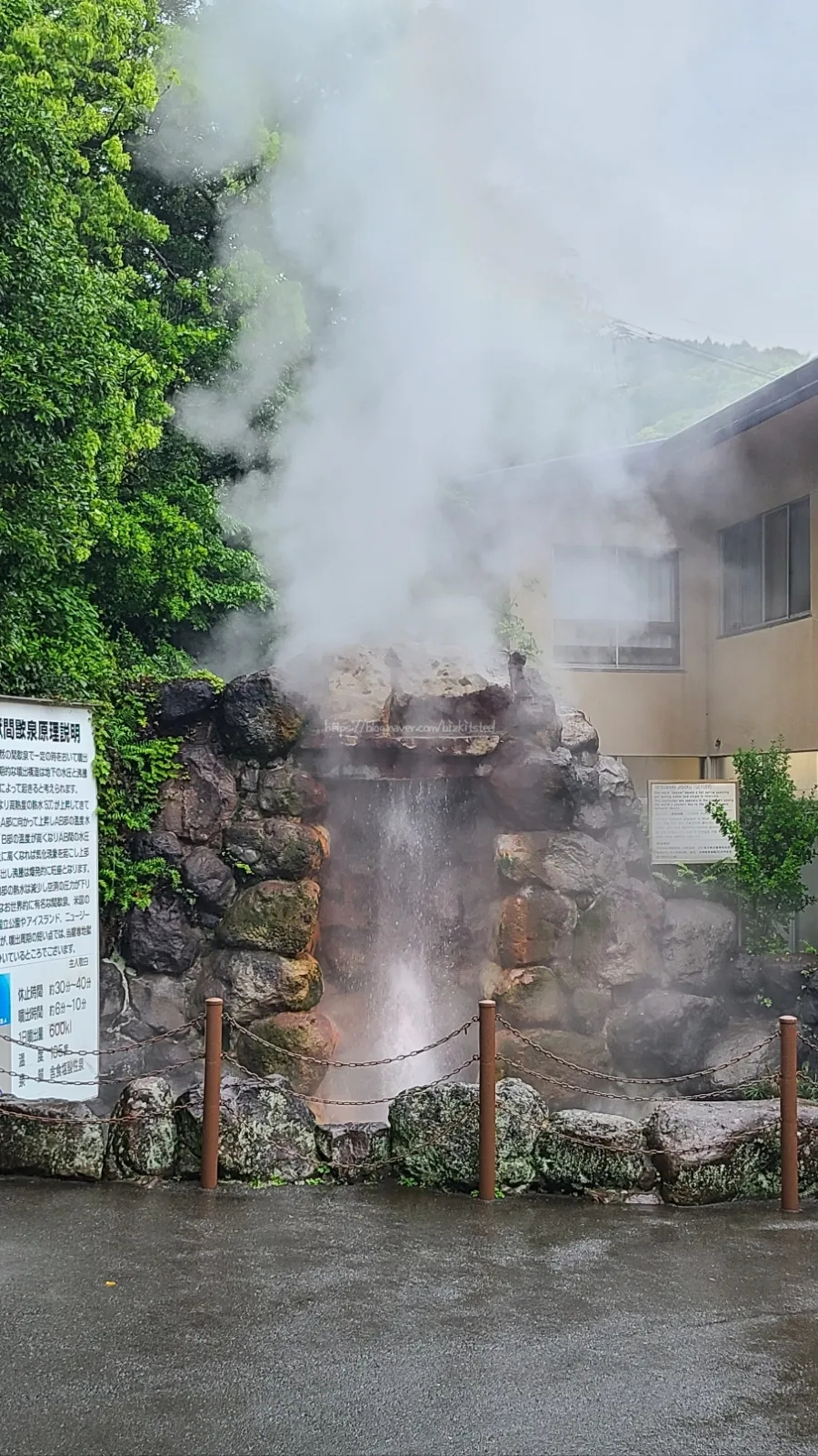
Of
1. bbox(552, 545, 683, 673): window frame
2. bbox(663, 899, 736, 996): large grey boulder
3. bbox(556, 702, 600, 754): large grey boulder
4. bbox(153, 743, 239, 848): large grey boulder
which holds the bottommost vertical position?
bbox(663, 899, 736, 996): large grey boulder

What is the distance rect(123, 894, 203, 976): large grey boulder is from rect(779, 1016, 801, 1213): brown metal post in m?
4.92

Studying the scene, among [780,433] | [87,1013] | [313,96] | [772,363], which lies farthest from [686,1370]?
[772,363]

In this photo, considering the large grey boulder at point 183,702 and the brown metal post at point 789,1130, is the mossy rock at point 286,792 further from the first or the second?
the brown metal post at point 789,1130

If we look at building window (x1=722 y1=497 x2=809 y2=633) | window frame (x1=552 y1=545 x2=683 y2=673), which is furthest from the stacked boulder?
building window (x1=722 y1=497 x2=809 y2=633)

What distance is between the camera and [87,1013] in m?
7.76

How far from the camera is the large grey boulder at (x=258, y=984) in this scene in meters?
9.24

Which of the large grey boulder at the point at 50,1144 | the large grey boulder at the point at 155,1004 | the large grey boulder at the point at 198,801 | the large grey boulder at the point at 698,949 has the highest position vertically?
the large grey boulder at the point at 198,801

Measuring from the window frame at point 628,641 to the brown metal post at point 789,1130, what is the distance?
8.64 metres

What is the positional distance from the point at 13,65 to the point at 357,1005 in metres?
9.35

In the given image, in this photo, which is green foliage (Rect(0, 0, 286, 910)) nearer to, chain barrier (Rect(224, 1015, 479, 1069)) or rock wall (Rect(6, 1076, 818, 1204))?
chain barrier (Rect(224, 1015, 479, 1069))

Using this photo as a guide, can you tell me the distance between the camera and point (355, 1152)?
6.72 metres

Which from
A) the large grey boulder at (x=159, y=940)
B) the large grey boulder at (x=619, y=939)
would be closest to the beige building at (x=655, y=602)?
the large grey boulder at (x=619, y=939)

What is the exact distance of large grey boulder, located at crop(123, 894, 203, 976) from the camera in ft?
31.6

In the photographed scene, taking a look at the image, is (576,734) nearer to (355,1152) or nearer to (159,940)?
(159,940)
